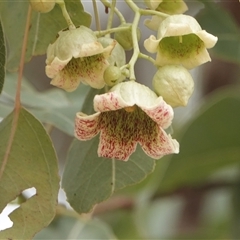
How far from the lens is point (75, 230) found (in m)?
1.70

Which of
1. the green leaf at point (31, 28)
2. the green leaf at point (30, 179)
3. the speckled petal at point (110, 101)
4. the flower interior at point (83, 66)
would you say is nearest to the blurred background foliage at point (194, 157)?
the green leaf at point (31, 28)

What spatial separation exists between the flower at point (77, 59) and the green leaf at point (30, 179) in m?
0.14

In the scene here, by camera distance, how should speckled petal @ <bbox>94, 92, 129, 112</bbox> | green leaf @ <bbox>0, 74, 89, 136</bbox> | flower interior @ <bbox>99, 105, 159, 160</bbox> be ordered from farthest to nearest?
green leaf @ <bbox>0, 74, 89, 136</bbox> → flower interior @ <bbox>99, 105, 159, 160</bbox> → speckled petal @ <bbox>94, 92, 129, 112</bbox>

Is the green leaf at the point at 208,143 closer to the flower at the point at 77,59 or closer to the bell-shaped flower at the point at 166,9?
the bell-shaped flower at the point at 166,9

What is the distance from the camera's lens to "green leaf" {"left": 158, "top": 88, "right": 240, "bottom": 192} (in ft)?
5.57

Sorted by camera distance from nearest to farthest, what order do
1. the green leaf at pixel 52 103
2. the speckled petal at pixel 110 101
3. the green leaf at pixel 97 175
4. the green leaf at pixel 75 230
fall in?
Answer: the speckled petal at pixel 110 101, the green leaf at pixel 97 175, the green leaf at pixel 52 103, the green leaf at pixel 75 230

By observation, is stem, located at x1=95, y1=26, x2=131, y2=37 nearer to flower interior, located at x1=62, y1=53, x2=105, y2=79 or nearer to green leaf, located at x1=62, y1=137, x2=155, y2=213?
flower interior, located at x1=62, y1=53, x2=105, y2=79

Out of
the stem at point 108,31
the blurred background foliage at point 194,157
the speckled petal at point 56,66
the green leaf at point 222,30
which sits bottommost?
the blurred background foliage at point 194,157

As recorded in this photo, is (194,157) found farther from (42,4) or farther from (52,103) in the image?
(42,4)

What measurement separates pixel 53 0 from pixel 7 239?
376mm

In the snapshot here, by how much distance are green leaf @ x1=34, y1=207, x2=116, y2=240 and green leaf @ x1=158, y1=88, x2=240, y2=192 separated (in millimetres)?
249

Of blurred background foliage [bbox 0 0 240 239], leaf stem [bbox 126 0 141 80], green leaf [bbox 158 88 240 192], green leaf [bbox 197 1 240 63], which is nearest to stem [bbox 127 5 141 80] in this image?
leaf stem [bbox 126 0 141 80]

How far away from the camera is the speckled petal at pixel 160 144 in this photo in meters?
0.90

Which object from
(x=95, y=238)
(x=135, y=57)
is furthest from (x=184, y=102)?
(x=95, y=238)
